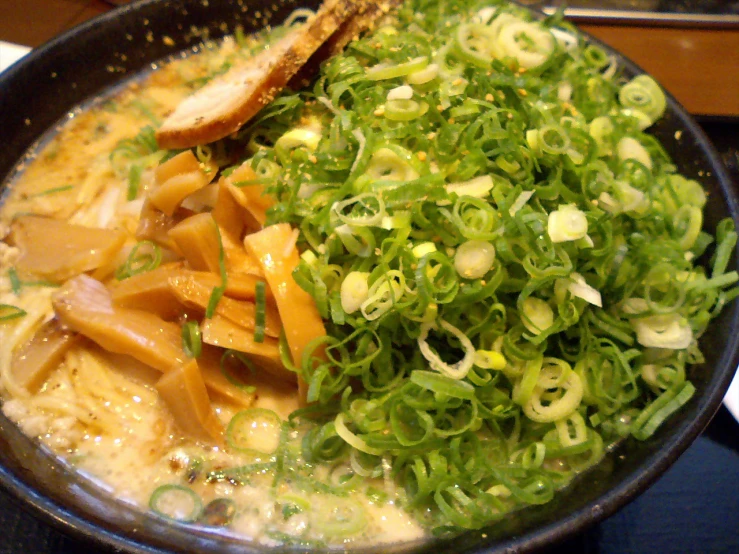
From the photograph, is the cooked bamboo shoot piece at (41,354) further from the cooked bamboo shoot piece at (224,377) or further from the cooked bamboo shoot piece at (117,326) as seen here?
the cooked bamboo shoot piece at (224,377)

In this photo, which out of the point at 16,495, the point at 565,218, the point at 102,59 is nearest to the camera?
the point at 16,495

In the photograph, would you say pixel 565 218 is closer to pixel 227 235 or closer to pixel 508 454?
pixel 508 454

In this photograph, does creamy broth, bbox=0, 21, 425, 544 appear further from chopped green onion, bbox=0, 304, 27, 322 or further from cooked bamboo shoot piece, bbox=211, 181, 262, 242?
cooked bamboo shoot piece, bbox=211, 181, 262, 242

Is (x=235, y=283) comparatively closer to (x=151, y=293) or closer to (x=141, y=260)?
(x=151, y=293)

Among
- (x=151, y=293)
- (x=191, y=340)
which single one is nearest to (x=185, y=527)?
(x=191, y=340)

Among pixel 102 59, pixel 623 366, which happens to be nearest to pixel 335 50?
pixel 102 59

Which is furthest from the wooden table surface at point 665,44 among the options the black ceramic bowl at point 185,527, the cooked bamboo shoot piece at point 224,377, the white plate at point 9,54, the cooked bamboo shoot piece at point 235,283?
the cooked bamboo shoot piece at point 224,377

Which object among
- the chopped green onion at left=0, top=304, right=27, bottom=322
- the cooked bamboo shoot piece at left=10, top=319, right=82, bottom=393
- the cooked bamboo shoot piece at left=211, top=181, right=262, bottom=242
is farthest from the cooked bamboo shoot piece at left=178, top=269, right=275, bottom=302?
the chopped green onion at left=0, top=304, right=27, bottom=322
